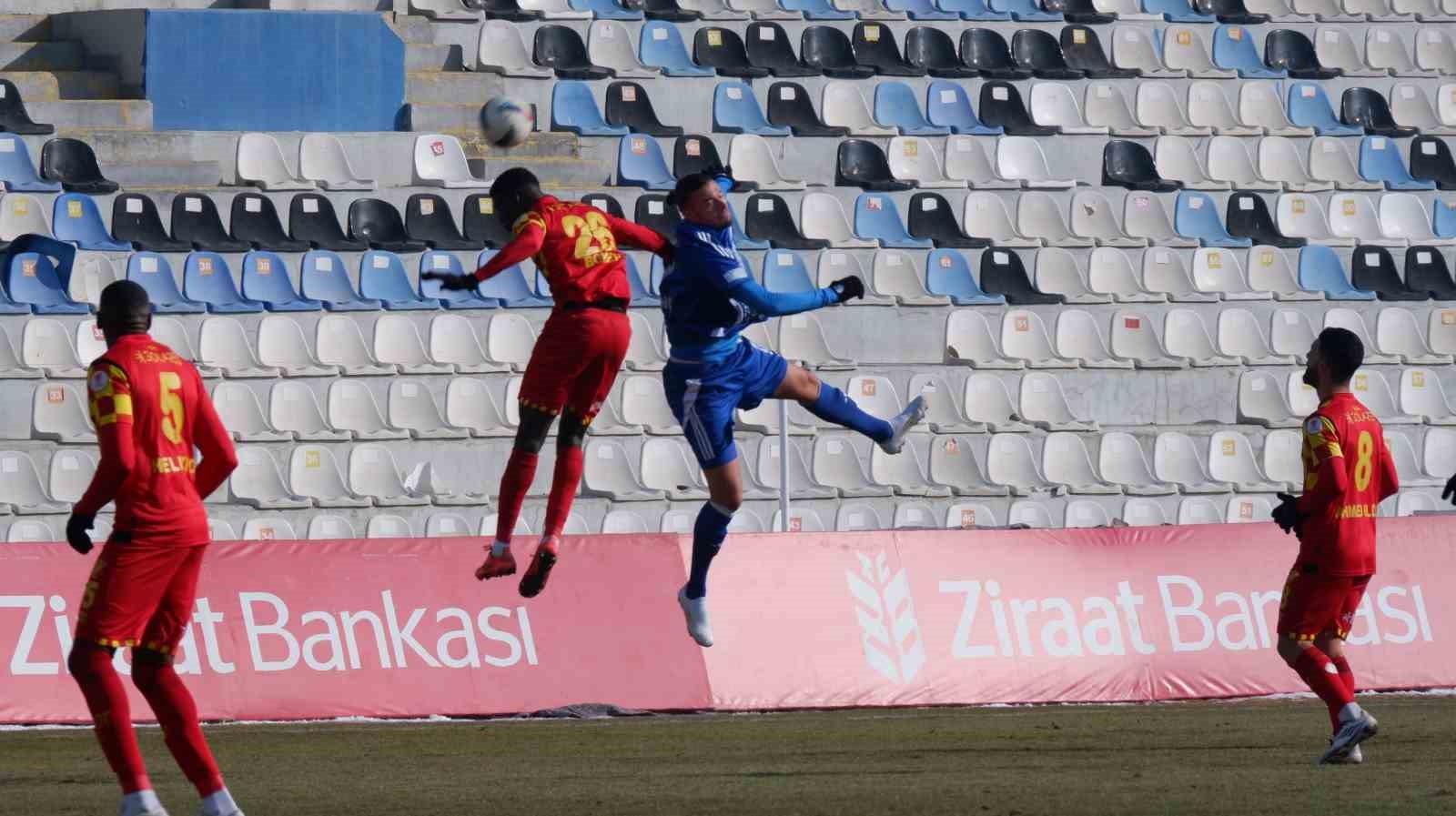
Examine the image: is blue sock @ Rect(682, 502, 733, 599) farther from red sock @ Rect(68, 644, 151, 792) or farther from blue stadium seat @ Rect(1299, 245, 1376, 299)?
blue stadium seat @ Rect(1299, 245, 1376, 299)

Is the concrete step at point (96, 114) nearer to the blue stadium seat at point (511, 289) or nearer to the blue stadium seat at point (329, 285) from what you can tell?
the blue stadium seat at point (329, 285)

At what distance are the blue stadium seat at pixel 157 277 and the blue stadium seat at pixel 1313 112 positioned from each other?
11.8 meters

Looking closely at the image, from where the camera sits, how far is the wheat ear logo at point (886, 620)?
621 inches

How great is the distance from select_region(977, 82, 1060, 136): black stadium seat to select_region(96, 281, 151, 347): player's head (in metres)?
15.2

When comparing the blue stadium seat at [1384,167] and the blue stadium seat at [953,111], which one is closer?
the blue stadium seat at [953,111]

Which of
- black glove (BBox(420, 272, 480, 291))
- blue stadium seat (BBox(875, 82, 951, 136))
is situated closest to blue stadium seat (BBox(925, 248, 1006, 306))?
blue stadium seat (BBox(875, 82, 951, 136))

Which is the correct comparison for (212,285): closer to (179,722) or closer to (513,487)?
(513,487)

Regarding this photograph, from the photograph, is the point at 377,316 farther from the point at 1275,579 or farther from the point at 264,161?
the point at 1275,579

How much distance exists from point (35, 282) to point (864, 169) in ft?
26.1

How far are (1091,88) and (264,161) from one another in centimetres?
859

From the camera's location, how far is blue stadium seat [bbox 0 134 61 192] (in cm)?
1962

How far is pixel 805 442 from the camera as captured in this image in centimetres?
1983

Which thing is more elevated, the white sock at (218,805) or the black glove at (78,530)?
the black glove at (78,530)

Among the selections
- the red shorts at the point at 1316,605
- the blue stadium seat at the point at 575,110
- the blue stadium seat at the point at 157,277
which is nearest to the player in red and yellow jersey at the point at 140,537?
the red shorts at the point at 1316,605
